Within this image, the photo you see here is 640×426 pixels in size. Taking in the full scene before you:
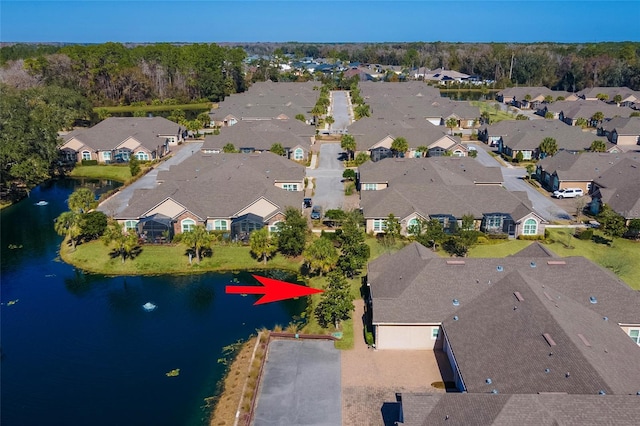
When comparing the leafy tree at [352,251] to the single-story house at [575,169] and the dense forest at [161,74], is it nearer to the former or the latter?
the single-story house at [575,169]

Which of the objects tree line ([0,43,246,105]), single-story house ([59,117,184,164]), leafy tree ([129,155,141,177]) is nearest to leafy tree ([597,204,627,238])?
leafy tree ([129,155,141,177])

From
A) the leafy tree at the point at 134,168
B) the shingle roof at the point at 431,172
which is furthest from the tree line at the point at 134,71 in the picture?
the shingle roof at the point at 431,172

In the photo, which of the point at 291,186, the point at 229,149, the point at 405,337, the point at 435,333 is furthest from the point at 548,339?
the point at 229,149

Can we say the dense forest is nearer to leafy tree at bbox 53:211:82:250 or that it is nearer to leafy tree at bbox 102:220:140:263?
leafy tree at bbox 53:211:82:250

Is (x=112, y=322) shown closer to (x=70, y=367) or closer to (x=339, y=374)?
(x=70, y=367)

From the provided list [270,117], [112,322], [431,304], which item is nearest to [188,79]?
[270,117]
